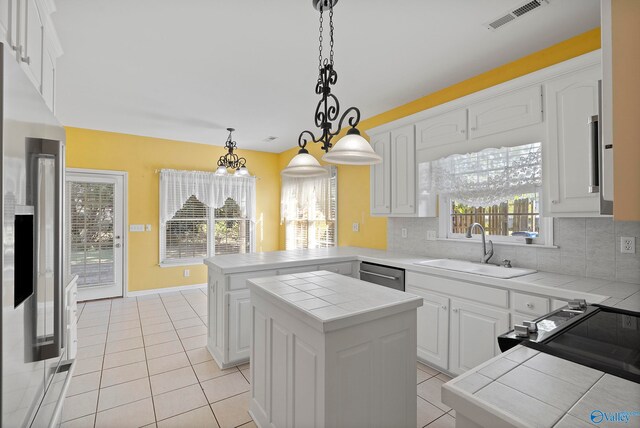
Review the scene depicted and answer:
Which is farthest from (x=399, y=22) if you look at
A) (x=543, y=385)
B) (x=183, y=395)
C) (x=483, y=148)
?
(x=183, y=395)

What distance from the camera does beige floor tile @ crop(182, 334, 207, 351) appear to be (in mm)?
3252

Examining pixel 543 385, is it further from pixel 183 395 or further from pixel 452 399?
pixel 183 395

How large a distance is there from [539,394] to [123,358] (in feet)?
11.3

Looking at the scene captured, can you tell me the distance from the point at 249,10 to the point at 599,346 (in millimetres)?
2520

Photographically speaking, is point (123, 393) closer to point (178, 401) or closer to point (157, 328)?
point (178, 401)

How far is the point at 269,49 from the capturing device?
8.39ft

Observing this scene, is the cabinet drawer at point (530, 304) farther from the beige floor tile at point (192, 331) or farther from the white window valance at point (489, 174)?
the beige floor tile at point (192, 331)

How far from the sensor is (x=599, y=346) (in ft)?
3.43

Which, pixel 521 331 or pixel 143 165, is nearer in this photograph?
pixel 521 331

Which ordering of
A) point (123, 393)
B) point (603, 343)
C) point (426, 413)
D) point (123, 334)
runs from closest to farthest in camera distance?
point (603, 343)
point (426, 413)
point (123, 393)
point (123, 334)

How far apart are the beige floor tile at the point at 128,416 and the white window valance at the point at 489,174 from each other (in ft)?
10.00

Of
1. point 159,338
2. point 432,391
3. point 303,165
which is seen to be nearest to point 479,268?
A: point 432,391

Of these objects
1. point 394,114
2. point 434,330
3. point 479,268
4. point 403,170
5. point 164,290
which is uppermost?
point 394,114

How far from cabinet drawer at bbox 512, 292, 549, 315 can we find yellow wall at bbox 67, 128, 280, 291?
16.8 ft
